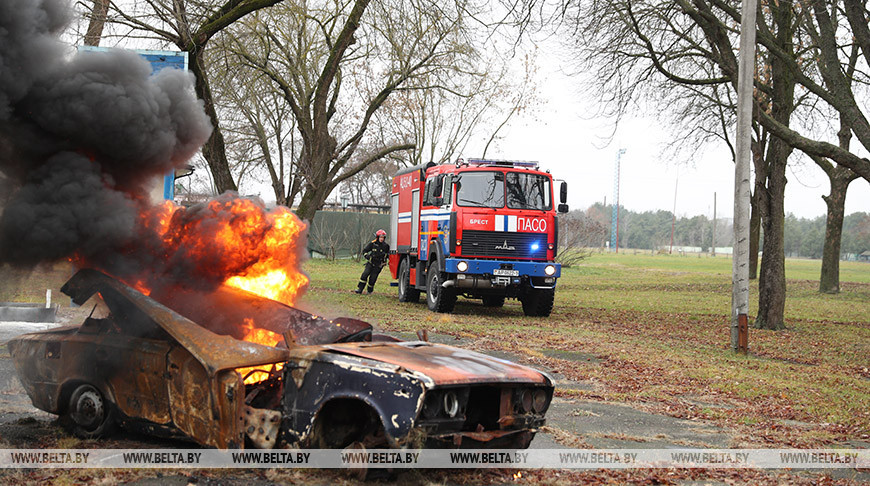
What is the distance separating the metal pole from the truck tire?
4.81 m

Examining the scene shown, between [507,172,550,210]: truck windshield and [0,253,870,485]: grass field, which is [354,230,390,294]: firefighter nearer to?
[0,253,870,485]: grass field

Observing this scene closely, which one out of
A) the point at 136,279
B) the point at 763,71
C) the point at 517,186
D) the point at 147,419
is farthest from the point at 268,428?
the point at 763,71

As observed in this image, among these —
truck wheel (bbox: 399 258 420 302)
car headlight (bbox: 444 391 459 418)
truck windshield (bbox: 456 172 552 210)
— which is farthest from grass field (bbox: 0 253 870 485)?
truck windshield (bbox: 456 172 552 210)

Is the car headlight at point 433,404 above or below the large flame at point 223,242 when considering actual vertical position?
below

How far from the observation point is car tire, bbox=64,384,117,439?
5414 millimetres

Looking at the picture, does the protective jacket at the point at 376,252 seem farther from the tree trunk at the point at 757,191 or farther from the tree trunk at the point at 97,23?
the tree trunk at the point at 757,191

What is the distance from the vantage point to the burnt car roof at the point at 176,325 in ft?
15.7

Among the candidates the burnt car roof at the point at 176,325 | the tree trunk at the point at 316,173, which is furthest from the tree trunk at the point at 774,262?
the burnt car roof at the point at 176,325

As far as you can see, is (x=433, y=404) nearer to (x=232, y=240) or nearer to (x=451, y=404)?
(x=451, y=404)

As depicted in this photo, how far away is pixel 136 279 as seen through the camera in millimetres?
5973

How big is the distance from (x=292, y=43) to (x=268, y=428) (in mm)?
22492

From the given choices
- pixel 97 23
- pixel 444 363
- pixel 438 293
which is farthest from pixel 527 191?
pixel 444 363

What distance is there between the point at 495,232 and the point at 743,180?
5472 millimetres

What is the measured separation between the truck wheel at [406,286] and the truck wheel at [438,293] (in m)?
1.64
